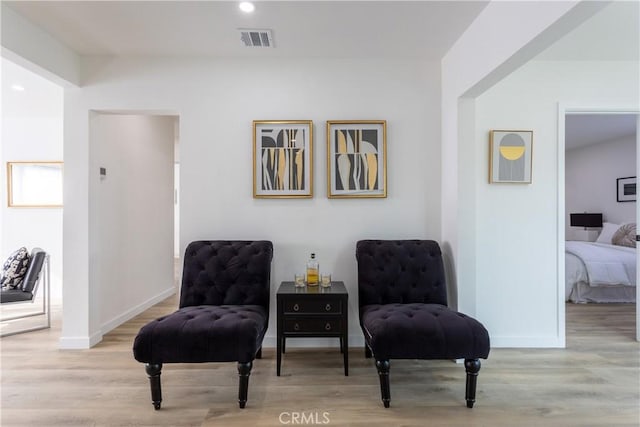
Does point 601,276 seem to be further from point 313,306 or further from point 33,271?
point 33,271

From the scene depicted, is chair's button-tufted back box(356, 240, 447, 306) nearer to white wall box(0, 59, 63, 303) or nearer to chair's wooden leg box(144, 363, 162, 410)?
chair's wooden leg box(144, 363, 162, 410)

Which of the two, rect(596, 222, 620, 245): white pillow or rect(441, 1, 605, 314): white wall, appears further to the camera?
rect(596, 222, 620, 245): white pillow

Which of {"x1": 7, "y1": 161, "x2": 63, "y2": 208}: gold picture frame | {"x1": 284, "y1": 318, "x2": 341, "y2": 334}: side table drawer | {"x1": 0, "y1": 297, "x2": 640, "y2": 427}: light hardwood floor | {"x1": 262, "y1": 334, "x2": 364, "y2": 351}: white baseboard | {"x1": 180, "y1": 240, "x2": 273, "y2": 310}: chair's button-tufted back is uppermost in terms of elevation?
{"x1": 7, "y1": 161, "x2": 63, "y2": 208}: gold picture frame

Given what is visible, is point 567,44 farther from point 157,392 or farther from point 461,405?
A: point 157,392

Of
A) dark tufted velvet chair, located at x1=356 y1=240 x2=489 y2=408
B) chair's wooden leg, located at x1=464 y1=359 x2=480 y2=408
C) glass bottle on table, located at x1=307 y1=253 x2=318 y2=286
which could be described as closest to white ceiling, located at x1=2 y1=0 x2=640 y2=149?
dark tufted velvet chair, located at x1=356 y1=240 x2=489 y2=408

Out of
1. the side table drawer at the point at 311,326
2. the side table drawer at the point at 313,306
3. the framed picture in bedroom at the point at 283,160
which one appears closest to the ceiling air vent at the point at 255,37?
the framed picture in bedroom at the point at 283,160

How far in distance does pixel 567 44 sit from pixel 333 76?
188cm

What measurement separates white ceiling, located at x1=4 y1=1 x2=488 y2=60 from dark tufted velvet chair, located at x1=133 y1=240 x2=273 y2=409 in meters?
1.62

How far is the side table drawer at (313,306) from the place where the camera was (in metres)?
2.37

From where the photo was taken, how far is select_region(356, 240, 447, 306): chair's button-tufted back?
102 inches

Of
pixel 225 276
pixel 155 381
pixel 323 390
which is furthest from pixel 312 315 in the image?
pixel 155 381

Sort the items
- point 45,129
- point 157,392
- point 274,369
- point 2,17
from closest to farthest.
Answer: point 157,392
point 2,17
point 274,369
point 45,129

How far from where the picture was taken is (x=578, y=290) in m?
A: 4.27

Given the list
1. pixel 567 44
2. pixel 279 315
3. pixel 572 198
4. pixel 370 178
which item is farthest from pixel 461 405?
pixel 572 198
